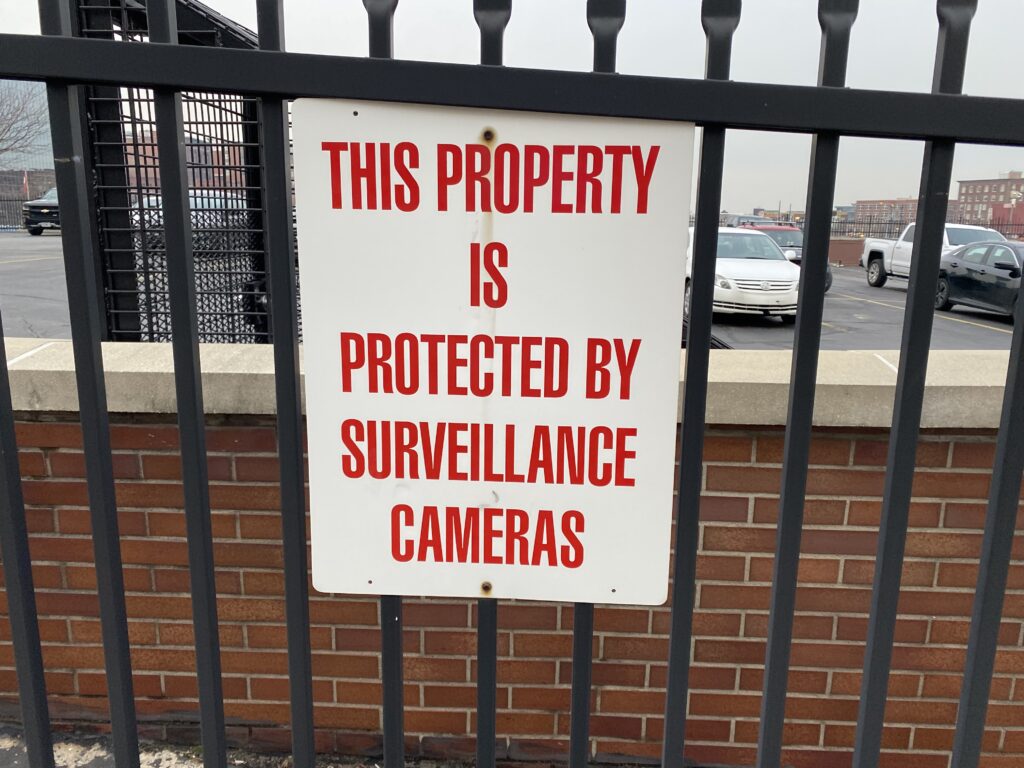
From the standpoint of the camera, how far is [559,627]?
243 centimetres

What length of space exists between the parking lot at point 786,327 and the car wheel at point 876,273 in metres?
1.69

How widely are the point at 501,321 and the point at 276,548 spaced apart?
1509 mm

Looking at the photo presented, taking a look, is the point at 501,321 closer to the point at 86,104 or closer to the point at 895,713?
the point at 895,713

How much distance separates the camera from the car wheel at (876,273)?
2303 centimetres

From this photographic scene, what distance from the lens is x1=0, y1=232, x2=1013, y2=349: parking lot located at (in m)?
11.9

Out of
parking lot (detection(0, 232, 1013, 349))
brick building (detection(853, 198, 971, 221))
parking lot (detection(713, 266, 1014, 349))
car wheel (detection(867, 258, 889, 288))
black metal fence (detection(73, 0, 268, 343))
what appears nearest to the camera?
black metal fence (detection(73, 0, 268, 343))

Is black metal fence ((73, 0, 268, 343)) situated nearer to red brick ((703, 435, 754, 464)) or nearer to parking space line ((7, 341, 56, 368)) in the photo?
parking space line ((7, 341, 56, 368))

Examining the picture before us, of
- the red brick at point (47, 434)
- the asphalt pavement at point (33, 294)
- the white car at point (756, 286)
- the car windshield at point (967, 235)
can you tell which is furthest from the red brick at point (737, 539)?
the car windshield at point (967, 235)

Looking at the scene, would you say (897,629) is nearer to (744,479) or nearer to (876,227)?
(744,479)

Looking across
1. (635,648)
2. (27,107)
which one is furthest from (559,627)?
(27,107)

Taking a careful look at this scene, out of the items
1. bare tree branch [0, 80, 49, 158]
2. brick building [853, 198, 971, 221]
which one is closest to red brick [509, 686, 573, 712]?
bare tree branch [0, 80, 49, 158]

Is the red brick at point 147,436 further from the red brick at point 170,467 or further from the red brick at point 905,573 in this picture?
the red brick at point 905,573

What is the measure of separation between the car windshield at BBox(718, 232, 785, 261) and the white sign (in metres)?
14.2

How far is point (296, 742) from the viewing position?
4.58ft
